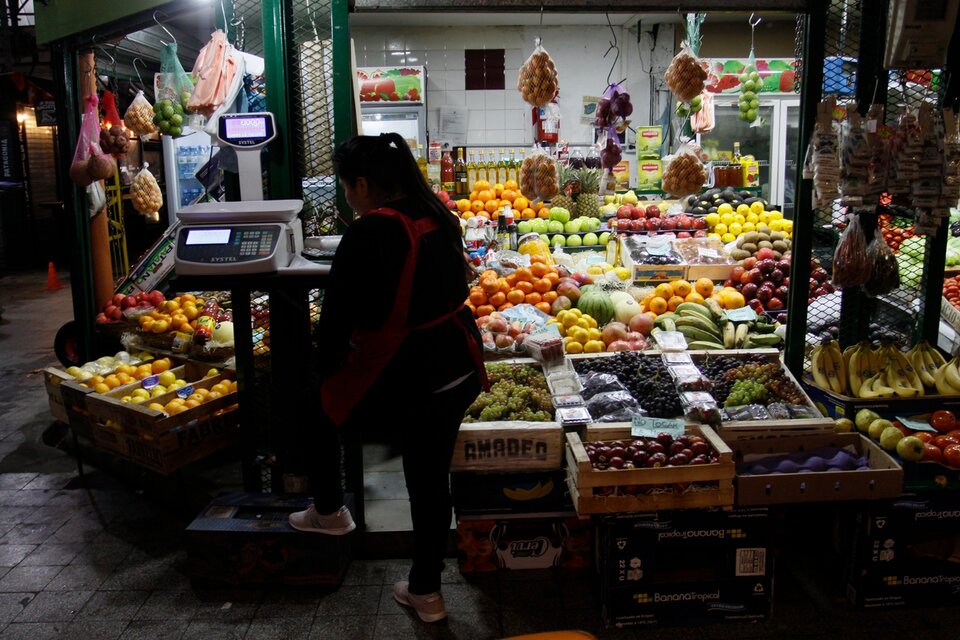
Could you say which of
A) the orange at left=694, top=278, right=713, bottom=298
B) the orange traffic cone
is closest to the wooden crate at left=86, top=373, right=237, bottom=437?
the orange at left=694, top=278, right=713, bottom=298

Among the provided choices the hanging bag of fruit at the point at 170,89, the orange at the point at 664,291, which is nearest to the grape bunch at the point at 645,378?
the orange at the point at 664,291

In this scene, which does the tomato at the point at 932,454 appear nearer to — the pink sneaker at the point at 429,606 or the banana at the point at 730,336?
the banana at the point at 730,336

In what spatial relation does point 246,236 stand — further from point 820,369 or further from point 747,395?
point 820,369

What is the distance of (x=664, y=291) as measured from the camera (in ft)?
17.0

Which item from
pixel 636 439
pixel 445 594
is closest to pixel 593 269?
pixel 636 439

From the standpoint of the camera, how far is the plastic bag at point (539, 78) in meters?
4.22

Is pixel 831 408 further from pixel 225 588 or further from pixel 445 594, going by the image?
pixel 225 588

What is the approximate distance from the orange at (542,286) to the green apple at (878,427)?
7.75 ft

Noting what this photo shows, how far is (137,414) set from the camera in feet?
12.8

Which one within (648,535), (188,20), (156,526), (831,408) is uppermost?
(188,20)

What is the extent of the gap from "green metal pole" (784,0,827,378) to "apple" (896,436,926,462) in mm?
792

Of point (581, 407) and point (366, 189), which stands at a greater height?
point (366, 189)

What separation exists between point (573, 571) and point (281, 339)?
164 cm

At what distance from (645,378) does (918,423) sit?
1.16m
